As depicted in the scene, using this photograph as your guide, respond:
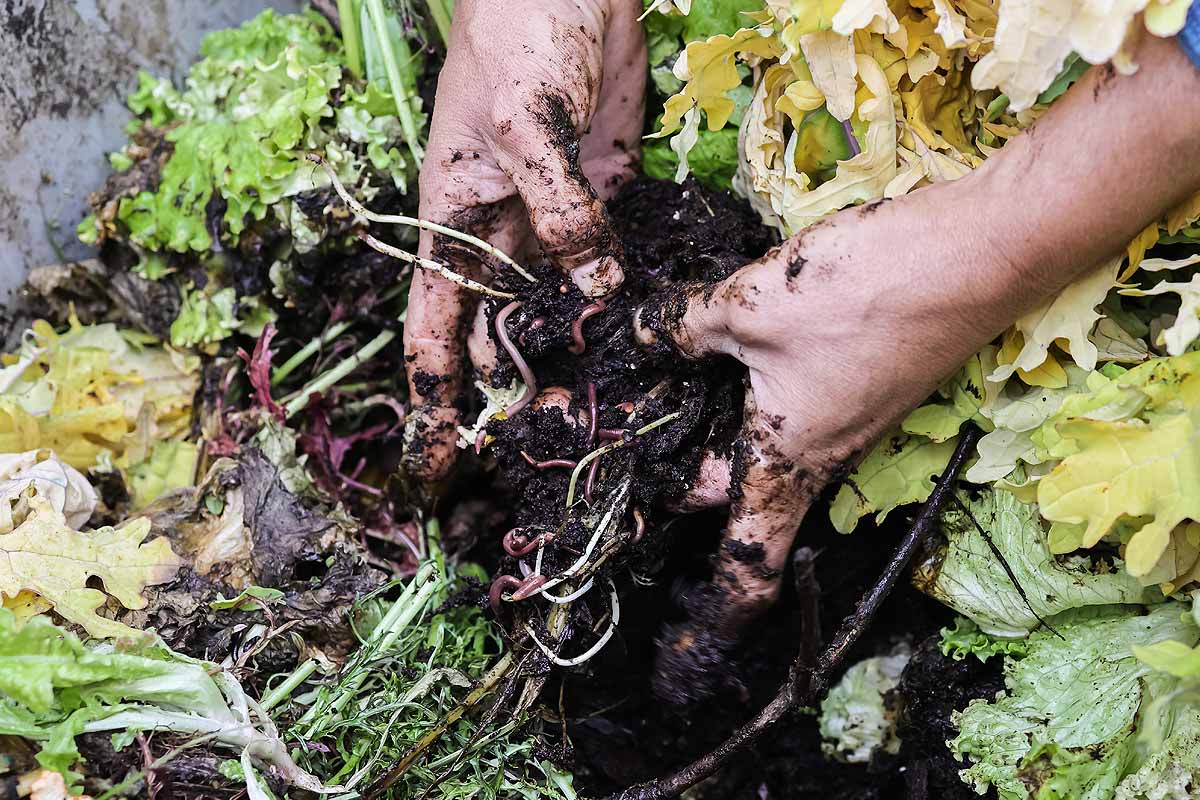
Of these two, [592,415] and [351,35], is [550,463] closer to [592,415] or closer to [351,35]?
[592,415]

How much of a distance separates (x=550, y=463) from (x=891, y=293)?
2.22 feet

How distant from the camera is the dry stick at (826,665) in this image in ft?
5.15

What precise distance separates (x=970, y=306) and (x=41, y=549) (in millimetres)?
1671

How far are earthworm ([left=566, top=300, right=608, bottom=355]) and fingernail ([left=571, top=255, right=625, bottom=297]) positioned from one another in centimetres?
2

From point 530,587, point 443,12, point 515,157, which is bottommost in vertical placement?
point 530,587

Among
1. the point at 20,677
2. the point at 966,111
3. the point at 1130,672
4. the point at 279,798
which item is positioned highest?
→ the point at 966,111

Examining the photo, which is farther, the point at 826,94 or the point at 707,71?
the point at 707,71

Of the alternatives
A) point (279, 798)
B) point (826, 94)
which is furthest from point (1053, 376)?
point (279, 798)

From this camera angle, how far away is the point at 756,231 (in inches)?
73.5

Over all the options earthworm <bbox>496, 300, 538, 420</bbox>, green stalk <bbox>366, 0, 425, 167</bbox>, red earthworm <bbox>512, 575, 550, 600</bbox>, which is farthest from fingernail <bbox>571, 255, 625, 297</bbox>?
green stalk <bbox>366, 0, 425, 167</bbox>

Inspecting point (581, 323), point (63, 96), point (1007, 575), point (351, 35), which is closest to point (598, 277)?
point (581, 323)

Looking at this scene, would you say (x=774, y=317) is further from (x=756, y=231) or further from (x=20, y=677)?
(x=20, y=677)

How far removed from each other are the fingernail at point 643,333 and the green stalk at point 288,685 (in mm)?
881

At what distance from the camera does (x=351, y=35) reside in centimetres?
225
